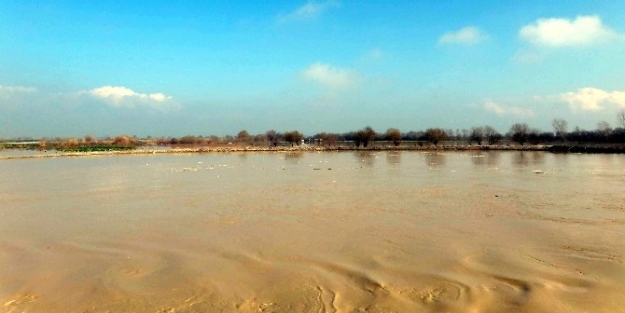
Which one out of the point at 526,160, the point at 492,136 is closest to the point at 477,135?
the point at 492,136

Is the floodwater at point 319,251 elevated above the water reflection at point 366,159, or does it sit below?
below

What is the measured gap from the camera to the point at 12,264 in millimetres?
7023

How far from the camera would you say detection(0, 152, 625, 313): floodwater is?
207 inches

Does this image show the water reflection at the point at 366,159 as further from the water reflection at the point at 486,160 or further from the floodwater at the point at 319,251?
the floodwater at the point at 319,251

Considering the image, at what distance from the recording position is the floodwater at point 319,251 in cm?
525

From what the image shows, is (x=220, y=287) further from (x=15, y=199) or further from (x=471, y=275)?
(x=15, y=199)

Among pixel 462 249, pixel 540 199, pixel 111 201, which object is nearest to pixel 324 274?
pixel 462 249

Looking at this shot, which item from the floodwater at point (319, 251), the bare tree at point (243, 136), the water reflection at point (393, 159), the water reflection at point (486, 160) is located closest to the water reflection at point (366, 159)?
the water reflection at point (393, 159)

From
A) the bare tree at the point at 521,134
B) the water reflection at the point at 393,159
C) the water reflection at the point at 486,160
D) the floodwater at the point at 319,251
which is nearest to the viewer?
the floodwater at the point at 319,251

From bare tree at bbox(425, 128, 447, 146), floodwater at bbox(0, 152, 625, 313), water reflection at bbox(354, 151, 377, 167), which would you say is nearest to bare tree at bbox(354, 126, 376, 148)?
bare tree at bbox(425, 128, 447, 146)

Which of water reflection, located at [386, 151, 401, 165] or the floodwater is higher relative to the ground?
water reflection, located at [386, 151, 401, 165]

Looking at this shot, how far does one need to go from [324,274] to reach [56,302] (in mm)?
3402

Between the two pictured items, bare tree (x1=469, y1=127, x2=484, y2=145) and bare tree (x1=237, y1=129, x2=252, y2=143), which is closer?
bare tree (x1=469, y1=127, x2=484, y2=145)

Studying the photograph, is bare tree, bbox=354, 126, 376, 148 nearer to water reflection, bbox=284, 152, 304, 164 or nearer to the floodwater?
water reflection, bbox=284, 152, 304, 164
